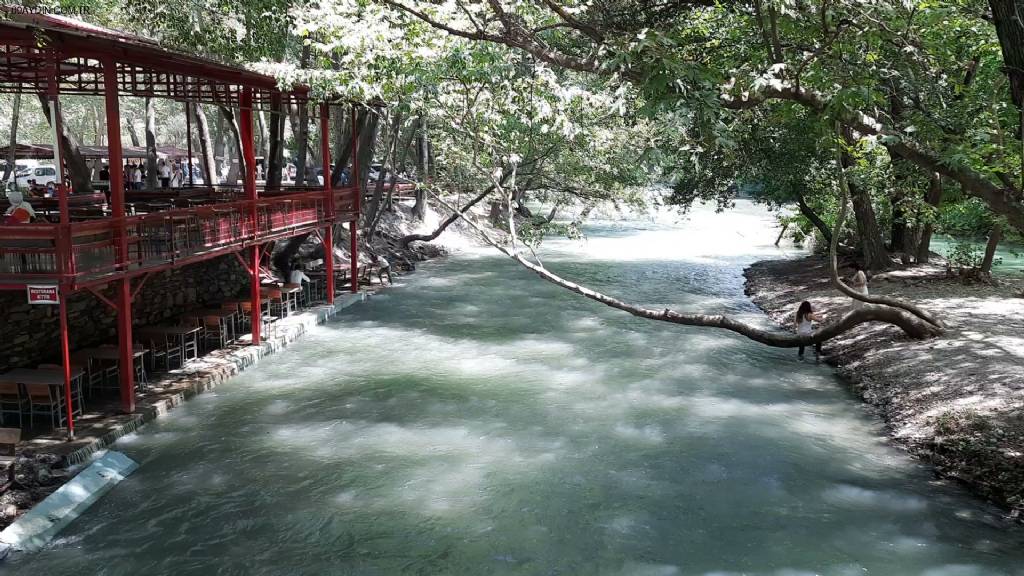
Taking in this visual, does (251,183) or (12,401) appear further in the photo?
(251,183)

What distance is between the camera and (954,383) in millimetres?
13789

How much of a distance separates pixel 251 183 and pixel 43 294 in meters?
6.48

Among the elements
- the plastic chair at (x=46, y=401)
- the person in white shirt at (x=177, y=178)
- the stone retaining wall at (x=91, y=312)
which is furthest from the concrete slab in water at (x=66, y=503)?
the person in white shirt at (x=177, y=178)

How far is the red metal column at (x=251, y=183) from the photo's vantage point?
16.9 m

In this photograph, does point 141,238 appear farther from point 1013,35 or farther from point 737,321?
point 1013,35

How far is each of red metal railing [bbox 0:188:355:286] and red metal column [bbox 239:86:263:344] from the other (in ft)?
0.20

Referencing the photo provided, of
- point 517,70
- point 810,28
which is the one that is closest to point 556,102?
point 517,70

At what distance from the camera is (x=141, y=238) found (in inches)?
529

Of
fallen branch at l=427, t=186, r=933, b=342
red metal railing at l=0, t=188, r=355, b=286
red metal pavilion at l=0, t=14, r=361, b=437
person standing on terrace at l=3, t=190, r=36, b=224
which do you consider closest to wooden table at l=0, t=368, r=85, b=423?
red metal pavilion at l=0, t=14, r=361, b=437

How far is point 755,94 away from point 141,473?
31.8 ft

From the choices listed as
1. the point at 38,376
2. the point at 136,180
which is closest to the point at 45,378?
the point at 38,376

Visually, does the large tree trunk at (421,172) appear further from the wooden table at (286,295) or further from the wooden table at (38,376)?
the wooden table at (38,376)

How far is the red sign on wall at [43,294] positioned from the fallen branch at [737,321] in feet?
19.1

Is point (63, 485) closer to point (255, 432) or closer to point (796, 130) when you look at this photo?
point (255, 432)
